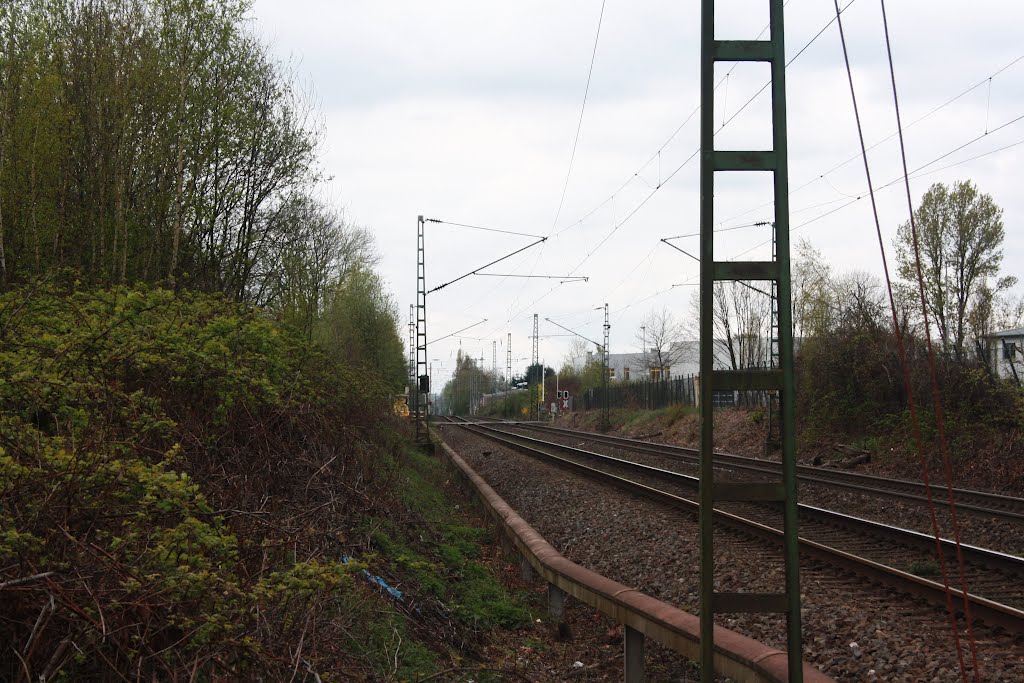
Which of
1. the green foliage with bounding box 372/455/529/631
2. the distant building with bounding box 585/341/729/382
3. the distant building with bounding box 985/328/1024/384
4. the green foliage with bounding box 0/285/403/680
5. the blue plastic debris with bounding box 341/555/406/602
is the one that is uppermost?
the distant building with bounding box 585/341/729/382

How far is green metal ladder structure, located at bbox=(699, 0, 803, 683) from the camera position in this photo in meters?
3.96

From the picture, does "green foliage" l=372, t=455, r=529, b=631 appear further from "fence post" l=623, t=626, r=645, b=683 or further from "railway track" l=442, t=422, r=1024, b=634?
"railway track" l=442, t=422, r=1024, b=634

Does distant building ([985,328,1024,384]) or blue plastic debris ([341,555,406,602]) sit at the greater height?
distant building ([985,328,1024,384])

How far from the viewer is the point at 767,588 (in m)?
8.81

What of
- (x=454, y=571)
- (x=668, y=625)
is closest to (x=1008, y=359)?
(x=454, y=571)

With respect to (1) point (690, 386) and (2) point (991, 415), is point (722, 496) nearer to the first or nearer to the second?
(2) point (991, 415)

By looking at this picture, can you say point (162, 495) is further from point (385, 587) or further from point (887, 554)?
point (887, 554)

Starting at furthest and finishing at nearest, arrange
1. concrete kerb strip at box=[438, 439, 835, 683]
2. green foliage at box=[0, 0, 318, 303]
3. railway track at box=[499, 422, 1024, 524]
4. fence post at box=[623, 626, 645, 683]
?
green foliage at box=[0, 0, 318, 303], railway track at box=[499, 422, 1024, 524], fence post at box=[623, 626, 645, 683], concrete kerb strip at box=[438, 439, 835, 683]

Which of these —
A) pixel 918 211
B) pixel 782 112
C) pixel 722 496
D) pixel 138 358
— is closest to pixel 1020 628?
pixel 722 496

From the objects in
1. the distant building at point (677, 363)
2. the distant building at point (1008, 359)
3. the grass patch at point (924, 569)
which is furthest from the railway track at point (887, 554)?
the distant building at point (677, 363)

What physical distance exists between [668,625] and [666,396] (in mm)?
45157

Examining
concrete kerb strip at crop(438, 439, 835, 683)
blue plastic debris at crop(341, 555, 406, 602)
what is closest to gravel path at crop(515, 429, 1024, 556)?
concrete kerb strip at crop(438, 439, 835, 683)

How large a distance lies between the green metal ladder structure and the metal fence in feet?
113

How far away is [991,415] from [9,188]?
22103mm
